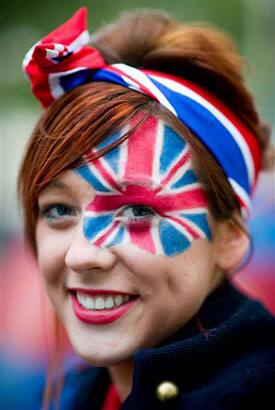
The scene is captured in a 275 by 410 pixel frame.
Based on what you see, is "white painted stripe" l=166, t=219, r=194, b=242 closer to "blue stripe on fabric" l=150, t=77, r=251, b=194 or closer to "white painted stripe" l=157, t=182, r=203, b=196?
"white painted stripe" l=157, t=182, r=203, b=196

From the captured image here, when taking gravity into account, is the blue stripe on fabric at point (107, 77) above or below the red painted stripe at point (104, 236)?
above

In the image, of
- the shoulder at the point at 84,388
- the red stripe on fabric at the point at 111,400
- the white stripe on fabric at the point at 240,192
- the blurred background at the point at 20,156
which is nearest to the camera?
the white stripe on fabric at the point at 240,192

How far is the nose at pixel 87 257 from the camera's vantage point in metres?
1.81

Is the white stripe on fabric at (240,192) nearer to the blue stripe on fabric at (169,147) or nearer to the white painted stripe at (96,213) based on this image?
the blue stripe on fabric at (169,147)

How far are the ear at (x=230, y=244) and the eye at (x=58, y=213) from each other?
19.0 inches

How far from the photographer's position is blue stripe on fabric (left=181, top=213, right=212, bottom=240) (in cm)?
191

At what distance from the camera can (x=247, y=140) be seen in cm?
210

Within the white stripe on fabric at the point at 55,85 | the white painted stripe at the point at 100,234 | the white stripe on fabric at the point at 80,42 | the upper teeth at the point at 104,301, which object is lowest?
the upper teeth at the point at 104,301

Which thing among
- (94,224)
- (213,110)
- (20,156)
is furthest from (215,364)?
(20,156)

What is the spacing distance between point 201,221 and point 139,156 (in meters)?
0.29

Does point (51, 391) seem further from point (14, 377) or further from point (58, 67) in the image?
point (14, 377)

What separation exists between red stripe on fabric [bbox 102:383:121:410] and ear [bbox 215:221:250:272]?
0.61m

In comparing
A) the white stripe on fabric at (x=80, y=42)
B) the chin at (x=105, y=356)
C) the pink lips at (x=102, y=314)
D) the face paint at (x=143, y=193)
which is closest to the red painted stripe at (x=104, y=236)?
the face paint at (x=143, y=193)

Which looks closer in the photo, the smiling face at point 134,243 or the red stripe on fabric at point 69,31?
the smiling face at point 134,243
